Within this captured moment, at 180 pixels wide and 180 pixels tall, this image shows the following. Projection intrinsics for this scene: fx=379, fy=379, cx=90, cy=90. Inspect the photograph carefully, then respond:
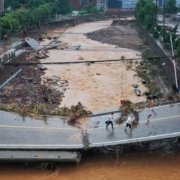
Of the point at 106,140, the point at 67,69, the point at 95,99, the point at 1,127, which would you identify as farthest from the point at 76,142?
the point at 67,69

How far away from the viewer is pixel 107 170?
14.2 m

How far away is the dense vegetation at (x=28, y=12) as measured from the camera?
137 feet

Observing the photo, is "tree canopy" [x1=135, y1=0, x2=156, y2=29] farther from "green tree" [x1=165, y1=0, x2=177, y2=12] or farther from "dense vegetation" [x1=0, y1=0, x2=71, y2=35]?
"green tree" [x1=165, y1=0, x2=177, y2=12]

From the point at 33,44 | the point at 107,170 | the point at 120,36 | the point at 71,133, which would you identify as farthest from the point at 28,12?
the point at 107,170

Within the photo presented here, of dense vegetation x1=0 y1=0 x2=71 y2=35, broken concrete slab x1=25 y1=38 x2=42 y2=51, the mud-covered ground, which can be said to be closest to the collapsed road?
broken concrete slab x1=25 y1=38 x2=42 y2=51

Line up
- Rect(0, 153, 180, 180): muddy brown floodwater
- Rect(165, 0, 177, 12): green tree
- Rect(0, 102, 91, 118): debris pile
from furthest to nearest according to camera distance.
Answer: Rect(165, 0, 177, 12): green tree
Rect(0, 102, 91, 118): debris pile
Rect(0, 153, 180, 180): muddy brown floodwater

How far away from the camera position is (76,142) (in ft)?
47.6

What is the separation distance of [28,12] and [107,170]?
40.2 m

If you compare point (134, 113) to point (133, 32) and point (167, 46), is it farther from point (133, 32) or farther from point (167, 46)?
point (133, 32)

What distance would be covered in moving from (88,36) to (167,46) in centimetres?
2249

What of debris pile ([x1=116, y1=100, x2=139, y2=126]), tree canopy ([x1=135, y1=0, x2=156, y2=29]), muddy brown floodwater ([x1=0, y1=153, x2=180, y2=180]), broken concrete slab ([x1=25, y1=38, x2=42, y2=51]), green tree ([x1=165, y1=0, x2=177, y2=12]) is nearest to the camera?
muddy brown floodwater ([x1=0, y1=153, x2=180, y2=180])

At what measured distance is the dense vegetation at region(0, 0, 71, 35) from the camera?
137 ft

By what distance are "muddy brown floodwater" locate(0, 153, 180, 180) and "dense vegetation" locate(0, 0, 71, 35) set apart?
2797 cm

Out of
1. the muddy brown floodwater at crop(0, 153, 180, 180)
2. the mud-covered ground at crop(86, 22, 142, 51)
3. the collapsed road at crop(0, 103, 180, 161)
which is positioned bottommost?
the mud-covered ground at crop(86, 22, 142, 51)
